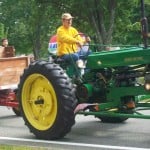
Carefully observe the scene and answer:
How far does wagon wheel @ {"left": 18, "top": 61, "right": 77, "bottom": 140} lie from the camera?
9.44 meters

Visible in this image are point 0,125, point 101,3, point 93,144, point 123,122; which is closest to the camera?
point 93,144

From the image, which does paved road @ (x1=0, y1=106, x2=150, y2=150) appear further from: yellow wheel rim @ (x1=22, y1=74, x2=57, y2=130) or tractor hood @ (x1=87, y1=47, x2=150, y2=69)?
tractor hood @ (x1=87, y1=47, x2=150, y2=69)

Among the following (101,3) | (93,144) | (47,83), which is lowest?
(93,144)

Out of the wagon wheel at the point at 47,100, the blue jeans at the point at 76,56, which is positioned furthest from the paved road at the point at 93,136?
the blue jeans at the point at 76,56

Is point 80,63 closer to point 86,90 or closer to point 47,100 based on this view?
point 86,90

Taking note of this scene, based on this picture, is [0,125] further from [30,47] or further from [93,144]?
[30,47]

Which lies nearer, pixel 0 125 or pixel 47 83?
pixel 47 83

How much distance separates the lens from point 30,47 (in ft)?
192

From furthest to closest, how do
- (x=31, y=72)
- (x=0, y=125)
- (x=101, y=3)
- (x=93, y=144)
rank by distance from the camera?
1. (x=101, y=3)
2. (x=0, y=125)
3. (x=31, y=72)
4. (x=93, y=144)

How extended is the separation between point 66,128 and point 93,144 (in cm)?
54

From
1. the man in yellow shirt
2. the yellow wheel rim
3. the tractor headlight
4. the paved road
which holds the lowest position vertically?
the paved road

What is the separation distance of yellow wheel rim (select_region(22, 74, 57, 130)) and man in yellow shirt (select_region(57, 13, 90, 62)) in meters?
0.63

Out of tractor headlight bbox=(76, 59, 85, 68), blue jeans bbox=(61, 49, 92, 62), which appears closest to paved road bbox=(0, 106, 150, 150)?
tractor headlight bbox=(76, 59, 85, 68)

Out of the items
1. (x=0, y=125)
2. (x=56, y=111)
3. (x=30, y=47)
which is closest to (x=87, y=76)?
(x=56, y=111)
